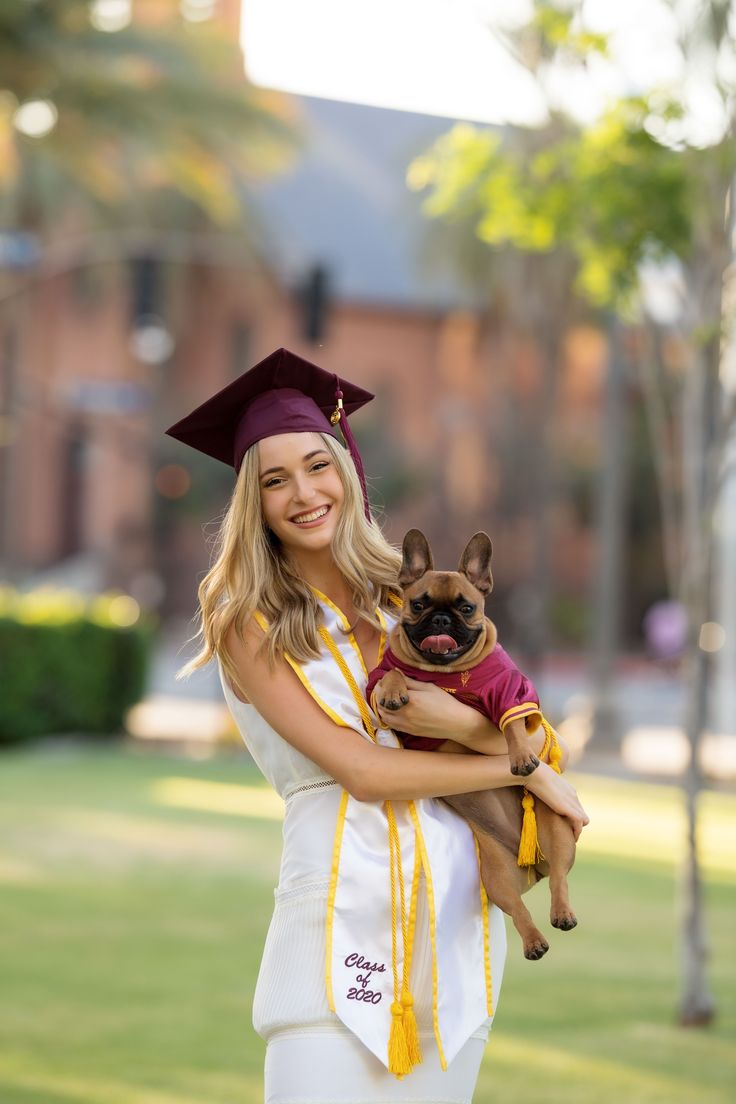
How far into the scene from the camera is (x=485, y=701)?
3494mm

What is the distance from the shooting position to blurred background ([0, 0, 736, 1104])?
7.95m

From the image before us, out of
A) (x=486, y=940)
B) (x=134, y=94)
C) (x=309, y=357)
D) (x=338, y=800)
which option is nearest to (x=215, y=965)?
(x=486, y=940)

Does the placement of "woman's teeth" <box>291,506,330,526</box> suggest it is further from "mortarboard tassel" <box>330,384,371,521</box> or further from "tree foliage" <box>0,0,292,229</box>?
"tree foliage" <box>0,0,292,229</box>

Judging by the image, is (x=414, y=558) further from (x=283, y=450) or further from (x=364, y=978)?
(x=364, y=978)

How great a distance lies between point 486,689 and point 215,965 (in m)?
5.69

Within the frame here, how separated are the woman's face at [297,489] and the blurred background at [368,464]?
0.73 meters

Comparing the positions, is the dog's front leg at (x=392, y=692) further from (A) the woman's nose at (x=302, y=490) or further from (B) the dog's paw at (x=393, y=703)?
(A) the woman's nose at (x=302, y=490)

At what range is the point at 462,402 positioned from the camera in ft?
151

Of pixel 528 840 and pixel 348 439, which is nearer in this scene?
→ pixel 528 840

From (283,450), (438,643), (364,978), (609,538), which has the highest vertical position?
(609,538)

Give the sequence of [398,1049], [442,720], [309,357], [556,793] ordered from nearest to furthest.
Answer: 1. [398,1049]
2. [442,720]
3. [556,793]
4. [309,357]

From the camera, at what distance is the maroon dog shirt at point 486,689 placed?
347 cm

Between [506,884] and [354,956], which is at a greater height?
[506,884]

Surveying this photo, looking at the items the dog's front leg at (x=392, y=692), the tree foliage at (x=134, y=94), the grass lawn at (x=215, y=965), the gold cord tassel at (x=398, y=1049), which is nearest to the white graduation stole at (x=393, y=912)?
the gold cord tassel at (x=398, y=1049)
